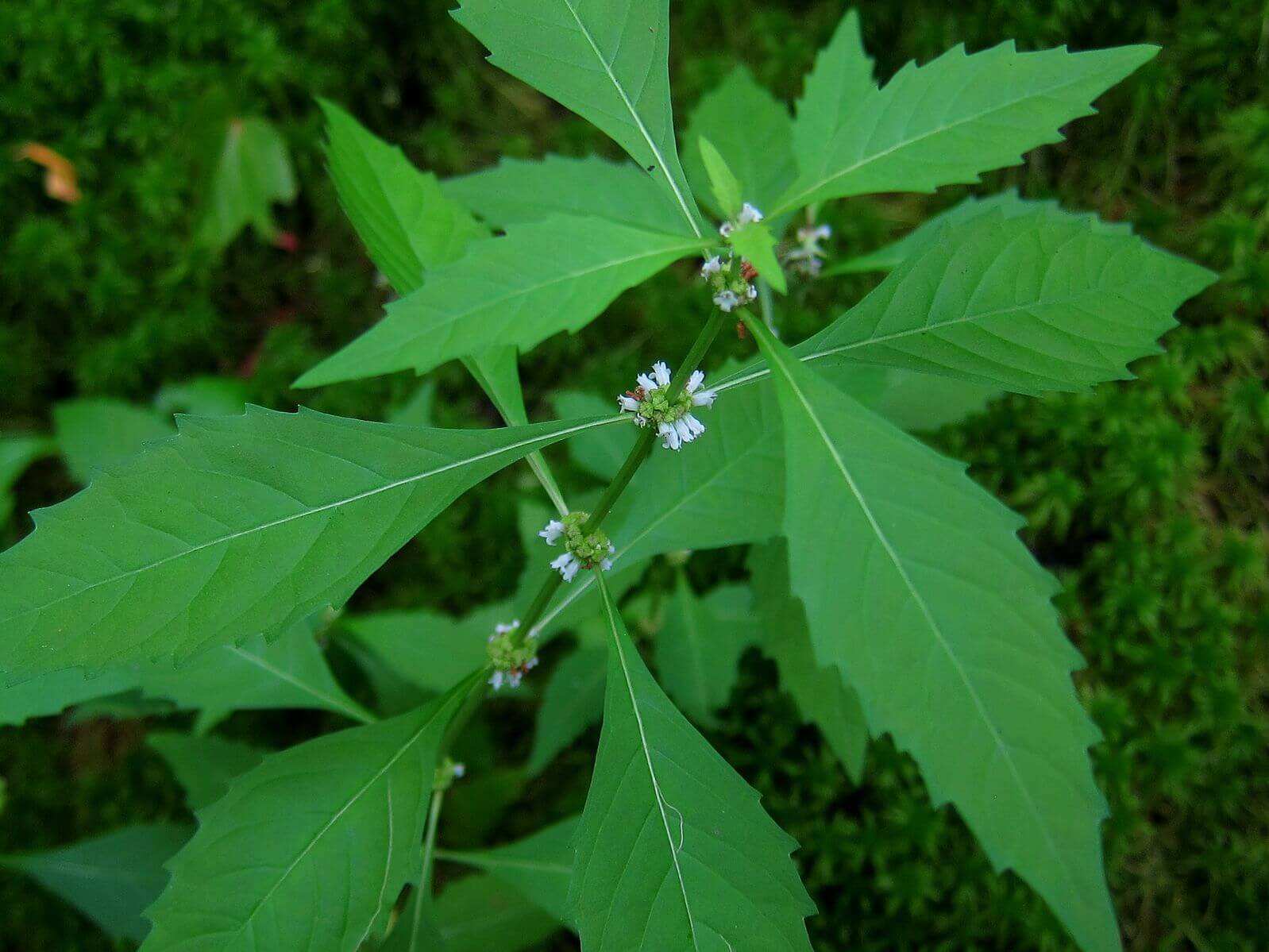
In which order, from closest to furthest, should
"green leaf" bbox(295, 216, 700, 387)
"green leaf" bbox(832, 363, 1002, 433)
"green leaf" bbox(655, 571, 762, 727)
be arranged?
1. "green leaf" bbox(295, 216, 700, 387)
2. "green leaf" bbox(832, 363, 1002, 433)
3. "green leaf" bbox(655, 571, 762, 727)

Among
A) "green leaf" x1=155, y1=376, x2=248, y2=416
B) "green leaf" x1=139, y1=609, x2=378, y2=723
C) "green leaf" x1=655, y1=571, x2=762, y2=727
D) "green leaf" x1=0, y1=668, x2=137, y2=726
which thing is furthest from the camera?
"green leaf" x1=155, y1=376, x2=248, y2=416

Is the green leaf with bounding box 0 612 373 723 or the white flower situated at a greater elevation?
the green leaf with bounding box 0 612 373 723

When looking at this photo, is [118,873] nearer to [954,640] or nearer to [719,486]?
[719,486]

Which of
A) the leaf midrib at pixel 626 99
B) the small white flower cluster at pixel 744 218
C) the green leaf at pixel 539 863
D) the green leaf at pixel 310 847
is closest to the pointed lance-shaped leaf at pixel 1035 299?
the small white flower cluster at pixel 744 218

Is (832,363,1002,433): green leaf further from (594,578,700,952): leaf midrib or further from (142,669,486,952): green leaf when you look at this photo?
(142,669,486,952): green leaf

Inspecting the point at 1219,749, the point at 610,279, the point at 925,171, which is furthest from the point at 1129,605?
the point at 610,279

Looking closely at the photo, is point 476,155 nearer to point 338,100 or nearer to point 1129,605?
point 338,100

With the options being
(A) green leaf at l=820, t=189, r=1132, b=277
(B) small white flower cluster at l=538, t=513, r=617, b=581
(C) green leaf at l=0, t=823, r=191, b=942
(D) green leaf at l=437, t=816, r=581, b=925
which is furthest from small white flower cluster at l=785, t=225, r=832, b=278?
(C) green leaf at l=0, t=823, r=191, b=942

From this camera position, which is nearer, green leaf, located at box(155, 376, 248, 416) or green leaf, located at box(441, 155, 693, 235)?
green leaf, located at box(441, 155, 693, 235)
